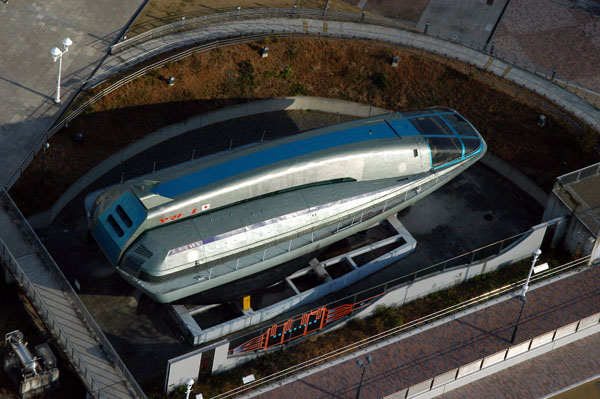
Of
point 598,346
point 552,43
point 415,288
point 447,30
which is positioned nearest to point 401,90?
point 447,30

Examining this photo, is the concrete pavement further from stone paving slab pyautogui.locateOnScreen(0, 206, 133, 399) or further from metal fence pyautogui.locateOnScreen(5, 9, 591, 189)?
stone paving slab pyautogui.locateOnScreen(0, 206, 133, 399)

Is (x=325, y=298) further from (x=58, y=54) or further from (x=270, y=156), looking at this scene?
(x=58, y=54)

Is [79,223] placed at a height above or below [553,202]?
above

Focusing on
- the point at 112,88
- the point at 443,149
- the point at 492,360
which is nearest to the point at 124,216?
the point at 112,88

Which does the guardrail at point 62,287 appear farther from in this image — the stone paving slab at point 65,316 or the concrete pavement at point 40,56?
the concrete pavement at point 40,56

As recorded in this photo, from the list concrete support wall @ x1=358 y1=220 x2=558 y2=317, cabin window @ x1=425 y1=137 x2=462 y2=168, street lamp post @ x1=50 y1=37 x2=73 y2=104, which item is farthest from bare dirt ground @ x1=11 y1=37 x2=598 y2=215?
cabin window @ x1=425 y1=137 x2=462 y2=168

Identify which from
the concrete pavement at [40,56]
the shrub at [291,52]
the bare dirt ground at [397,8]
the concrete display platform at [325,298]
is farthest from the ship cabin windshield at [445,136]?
the concrete pavement at [40,56]

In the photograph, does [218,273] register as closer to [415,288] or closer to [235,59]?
[415,288]
